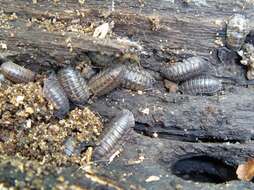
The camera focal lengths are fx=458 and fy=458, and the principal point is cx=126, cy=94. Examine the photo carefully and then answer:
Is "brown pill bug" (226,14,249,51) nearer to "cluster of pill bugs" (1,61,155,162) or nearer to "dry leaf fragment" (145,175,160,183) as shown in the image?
"cluster of pill bugs" (1,61,155,162)

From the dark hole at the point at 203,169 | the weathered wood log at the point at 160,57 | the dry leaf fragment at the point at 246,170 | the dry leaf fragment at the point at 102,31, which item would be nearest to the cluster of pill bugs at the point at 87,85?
the weathered wood log at the point at 160,57

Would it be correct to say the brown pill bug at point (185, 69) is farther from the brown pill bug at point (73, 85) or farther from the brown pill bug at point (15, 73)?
the brown pill bug at point (15, 73)

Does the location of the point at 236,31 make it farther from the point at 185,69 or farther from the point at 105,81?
the point at 105,81

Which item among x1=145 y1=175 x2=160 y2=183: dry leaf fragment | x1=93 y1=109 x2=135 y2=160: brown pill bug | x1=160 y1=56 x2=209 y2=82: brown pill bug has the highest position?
x1=160 y1=56 x2=209 y2=82: brown pill bug

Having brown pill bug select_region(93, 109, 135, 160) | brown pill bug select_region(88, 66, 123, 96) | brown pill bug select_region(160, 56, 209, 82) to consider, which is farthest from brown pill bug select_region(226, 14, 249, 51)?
brown pill bug select_region(93, 109, 135, 160)

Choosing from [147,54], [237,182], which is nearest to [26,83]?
[147,54]

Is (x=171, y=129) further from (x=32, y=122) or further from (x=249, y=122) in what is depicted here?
(x=32, y=122)
